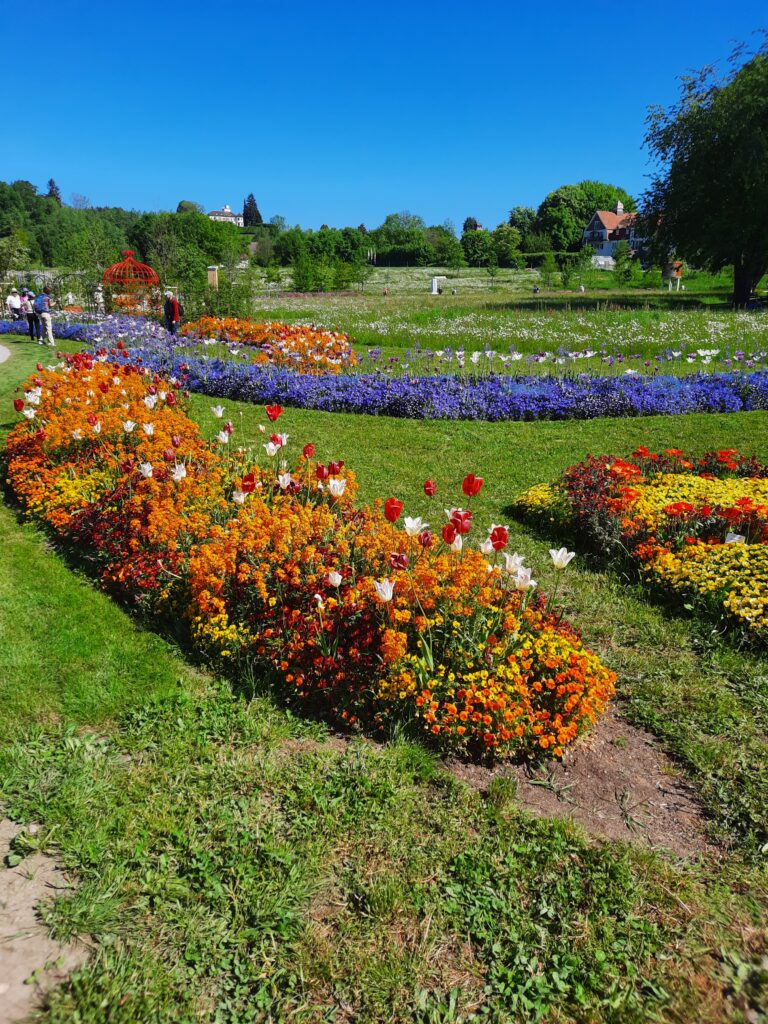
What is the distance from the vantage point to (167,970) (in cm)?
214

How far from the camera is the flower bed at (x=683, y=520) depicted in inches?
167

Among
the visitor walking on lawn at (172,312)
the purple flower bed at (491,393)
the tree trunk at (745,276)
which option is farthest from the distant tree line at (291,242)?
the tree trunk at (745,276)

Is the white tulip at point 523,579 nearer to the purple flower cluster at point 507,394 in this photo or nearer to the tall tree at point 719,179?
the purple flower cluster at point 507,394

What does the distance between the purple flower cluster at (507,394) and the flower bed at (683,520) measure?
11.9 ft

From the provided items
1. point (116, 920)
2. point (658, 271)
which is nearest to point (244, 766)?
point (116, 920)

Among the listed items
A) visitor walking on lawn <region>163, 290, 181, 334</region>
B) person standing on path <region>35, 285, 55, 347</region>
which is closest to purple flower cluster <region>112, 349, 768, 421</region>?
visitor walking on lawn <region>163, 290, 181, 334</region>

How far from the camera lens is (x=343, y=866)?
2537 millimetres

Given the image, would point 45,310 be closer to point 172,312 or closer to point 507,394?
point 172,312

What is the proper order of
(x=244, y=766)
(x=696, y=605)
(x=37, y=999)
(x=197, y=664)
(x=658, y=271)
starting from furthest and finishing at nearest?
1. (x=658, y=271)
2. (x=696, y=605)
3. (x=197, y=664)
4. (x=244, y=766)
5. (x=37, y=999)

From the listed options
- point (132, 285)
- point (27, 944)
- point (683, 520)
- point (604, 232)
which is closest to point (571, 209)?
point (604, 232)

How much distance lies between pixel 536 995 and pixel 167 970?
1.24 metres

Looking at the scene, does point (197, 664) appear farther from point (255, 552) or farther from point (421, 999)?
point (421, 999)

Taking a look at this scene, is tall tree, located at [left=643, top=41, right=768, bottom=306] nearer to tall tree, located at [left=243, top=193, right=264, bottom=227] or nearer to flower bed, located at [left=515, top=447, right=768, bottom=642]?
flower bed, located at [left=515, top=447, right=768, bottom=642]

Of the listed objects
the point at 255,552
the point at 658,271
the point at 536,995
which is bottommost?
the point at 536,995
